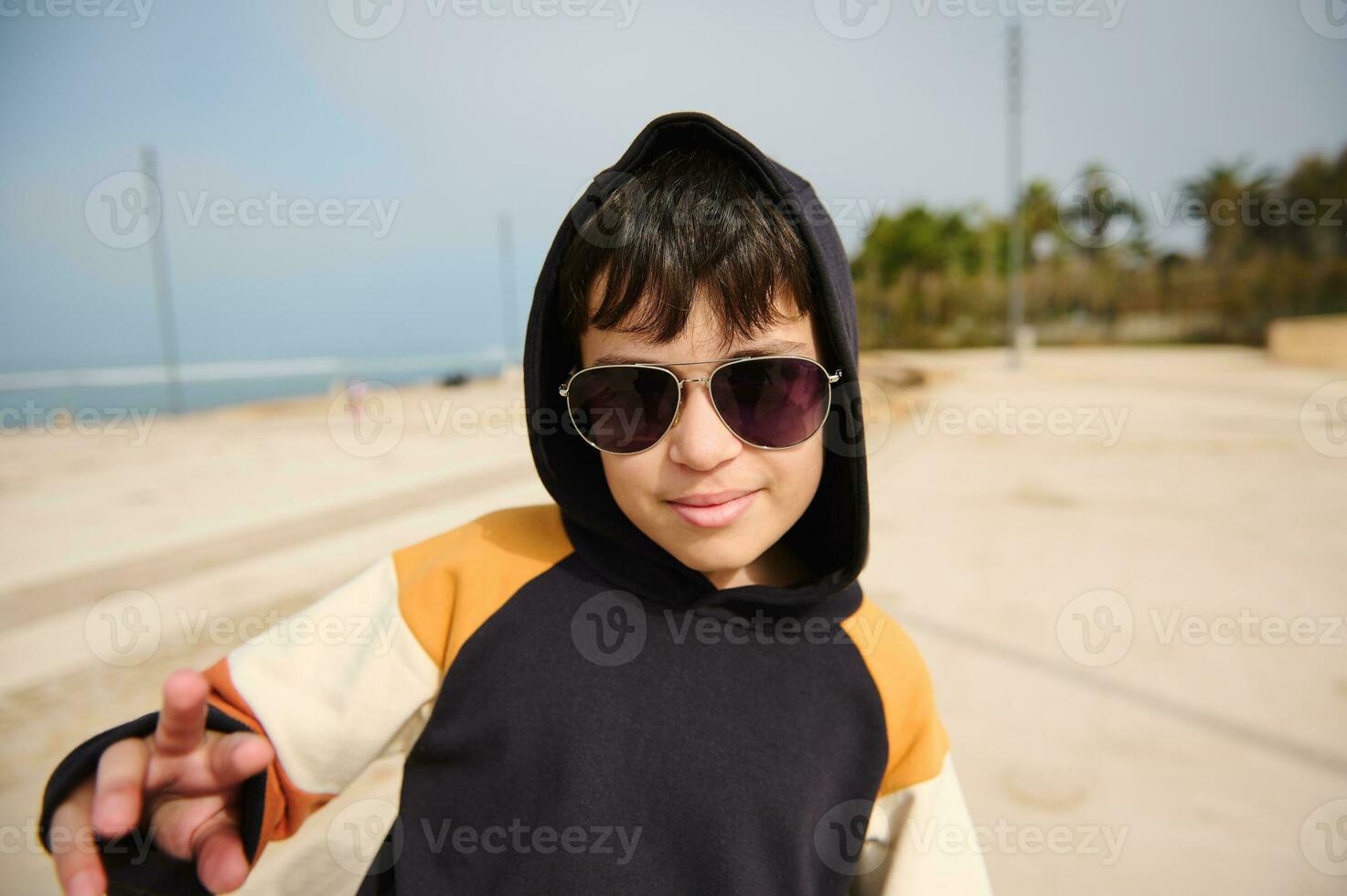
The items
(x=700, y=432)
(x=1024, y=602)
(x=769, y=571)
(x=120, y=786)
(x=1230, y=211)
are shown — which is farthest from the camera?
(x=1230, y=211)

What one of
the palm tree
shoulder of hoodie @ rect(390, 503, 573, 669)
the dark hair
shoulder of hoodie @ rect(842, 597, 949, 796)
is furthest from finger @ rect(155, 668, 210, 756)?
the palm tree

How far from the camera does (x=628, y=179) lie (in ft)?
3.67

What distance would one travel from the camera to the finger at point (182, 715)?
826 millimetres

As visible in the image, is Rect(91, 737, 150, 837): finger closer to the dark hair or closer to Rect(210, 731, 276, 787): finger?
Rect(210, 731, 276, 787): finger

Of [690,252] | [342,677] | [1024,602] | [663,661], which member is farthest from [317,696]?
[1024,602]

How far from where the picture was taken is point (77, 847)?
856 millimetres

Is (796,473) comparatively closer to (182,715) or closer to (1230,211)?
(182,715)

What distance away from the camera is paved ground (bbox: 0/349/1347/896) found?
1962 mm

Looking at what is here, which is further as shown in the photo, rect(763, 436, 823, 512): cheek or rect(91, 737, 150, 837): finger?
rect(763, 436, 823, 512): cheek

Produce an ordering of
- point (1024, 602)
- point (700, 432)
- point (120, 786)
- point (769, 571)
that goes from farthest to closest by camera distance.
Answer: point (1024, 602)
point (769, 571)
point (700, 432)
point (120, 786)

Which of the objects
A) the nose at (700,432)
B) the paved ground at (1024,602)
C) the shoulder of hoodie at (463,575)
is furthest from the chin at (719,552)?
the paved ground at (1024,602)

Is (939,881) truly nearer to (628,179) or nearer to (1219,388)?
(628,179)

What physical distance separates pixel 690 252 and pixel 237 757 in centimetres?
83

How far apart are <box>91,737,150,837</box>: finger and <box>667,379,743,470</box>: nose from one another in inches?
28.5
